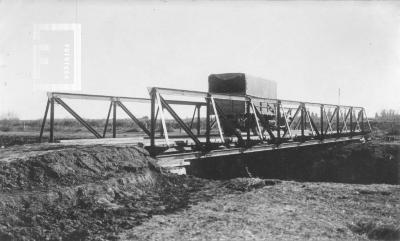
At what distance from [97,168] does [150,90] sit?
2693 millimetres

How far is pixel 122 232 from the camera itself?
17.5 ft

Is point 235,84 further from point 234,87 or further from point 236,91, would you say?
point 236,91

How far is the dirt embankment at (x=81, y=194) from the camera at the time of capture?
5207 millimetres

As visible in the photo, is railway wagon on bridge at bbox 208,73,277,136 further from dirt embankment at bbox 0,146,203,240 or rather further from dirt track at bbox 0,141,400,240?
dirt embankment at bbox 0,146,203,240

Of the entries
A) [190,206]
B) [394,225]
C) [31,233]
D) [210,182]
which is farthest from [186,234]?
[210,182]

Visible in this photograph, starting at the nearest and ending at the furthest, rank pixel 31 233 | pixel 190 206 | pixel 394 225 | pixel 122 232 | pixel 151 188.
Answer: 1. pixel 31 233
2. pixel 122 232
3. pixel 394 225
4. pixel 190 206
5. pixel 151 188

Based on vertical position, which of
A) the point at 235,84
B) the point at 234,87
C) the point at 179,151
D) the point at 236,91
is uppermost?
the point at 235,84

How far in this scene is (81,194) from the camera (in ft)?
20.5

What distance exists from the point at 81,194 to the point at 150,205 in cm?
124

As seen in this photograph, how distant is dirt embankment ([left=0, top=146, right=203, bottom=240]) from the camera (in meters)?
5.21

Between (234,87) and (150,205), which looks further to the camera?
(234,87)

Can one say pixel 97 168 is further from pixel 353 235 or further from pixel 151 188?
pixel 353 235

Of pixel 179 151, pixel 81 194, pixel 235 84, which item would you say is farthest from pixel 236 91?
pixel 81 194

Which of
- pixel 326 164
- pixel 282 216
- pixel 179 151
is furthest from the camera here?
pixel 326 164
